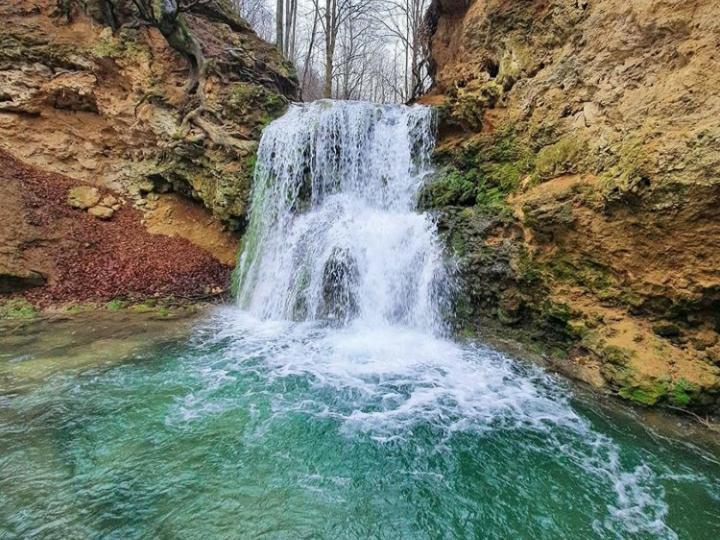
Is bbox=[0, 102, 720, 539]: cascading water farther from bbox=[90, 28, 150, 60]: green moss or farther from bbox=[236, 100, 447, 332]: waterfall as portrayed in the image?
bbox=[90, 28, 150, 60]: green moss

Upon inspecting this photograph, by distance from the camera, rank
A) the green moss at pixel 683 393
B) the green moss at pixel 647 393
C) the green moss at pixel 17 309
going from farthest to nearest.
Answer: the green moss at pixel 17 309, the green moss at pixel 647 393, the green moss at pixel 683 393

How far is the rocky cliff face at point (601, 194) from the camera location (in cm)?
430

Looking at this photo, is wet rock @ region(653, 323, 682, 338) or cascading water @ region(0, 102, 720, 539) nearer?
cascading water @ region(0, 102, 720, 539)

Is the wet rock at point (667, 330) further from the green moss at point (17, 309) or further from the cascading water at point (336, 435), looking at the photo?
the green moss at point (17, 309)

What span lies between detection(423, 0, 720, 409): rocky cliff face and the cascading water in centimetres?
78

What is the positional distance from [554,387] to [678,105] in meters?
3.70

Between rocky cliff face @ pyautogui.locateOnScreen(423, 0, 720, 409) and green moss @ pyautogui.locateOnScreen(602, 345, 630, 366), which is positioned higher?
rocky cliff face @ pyautogui.locateOnScreen(423, 0, 720, 409)

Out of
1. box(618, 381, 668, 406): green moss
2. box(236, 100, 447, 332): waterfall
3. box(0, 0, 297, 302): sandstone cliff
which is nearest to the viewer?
box(618, 381, 668, 406): green moss

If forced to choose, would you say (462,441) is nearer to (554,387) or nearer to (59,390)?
(554,387)

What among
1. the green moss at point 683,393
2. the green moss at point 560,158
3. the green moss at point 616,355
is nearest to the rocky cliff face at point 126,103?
the green moss at point 560,158

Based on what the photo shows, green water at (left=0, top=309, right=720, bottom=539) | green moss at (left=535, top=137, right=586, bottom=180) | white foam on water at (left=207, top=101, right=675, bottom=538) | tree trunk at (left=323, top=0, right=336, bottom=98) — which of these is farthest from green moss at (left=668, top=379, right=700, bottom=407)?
tree trunk at (left=323, top=0, right=336, bottom=98)

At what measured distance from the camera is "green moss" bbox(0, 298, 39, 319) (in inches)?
259

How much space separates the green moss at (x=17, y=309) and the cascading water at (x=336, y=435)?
1186 millimetres

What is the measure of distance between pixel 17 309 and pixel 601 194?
958 centimetres
